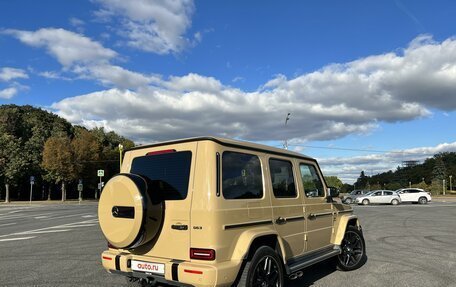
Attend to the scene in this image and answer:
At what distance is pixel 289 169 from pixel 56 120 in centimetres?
8213

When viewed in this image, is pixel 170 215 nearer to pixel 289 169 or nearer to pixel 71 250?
pixel 289 169

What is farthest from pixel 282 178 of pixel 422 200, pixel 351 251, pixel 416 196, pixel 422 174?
pixel 422 174

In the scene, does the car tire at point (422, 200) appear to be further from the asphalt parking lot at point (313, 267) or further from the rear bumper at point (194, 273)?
the rear bumper at point (194, 273)

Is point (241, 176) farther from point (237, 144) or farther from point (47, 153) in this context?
point (47, 153)

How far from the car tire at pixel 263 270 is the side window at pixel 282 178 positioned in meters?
0.89

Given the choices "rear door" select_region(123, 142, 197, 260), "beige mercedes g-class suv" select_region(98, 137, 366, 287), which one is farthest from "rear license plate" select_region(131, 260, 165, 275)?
"rear door" select_region(123, 142, 197, 260)

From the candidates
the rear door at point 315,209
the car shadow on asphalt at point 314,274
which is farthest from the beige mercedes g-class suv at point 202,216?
the car shadow on asphalt at point 314,274

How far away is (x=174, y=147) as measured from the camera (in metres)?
5.51

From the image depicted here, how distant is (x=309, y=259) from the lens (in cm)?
639

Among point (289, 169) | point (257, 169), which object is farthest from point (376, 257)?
point (257, 169)

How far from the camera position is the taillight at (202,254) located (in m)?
4.76

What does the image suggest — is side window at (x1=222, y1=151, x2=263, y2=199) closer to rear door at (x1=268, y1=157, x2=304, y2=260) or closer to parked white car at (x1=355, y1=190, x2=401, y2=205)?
rear door at (x1=268, y1=157, x2=304, y2=260)

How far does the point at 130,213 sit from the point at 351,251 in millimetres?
4548

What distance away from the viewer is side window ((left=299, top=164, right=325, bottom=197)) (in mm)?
6789
